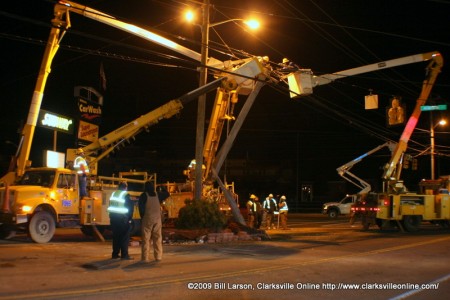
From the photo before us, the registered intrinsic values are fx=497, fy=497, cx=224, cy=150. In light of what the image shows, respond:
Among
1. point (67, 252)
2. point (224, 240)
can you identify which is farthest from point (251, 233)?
point (67, 252)

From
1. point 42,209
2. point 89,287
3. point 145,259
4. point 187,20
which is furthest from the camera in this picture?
point 187,20

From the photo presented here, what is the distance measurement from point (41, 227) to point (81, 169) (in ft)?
8.21

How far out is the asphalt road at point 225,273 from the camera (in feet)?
26.2

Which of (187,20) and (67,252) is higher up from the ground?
(187,20)

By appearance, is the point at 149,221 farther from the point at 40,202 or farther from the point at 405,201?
the point at 405,201

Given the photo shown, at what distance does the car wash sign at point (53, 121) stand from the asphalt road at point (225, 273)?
598 centimetres

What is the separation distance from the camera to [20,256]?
11398 millimetres

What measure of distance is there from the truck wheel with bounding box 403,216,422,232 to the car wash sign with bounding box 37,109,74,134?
1587 centimetres

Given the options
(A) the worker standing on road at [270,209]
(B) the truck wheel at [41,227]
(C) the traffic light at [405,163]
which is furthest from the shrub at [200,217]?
(C) the traffic light at [405,163]

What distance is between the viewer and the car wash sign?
19094 millimetres

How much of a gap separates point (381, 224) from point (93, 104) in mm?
15072

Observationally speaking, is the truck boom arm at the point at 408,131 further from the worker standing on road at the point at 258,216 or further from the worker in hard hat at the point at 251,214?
the worker in hard hat at the point at 251,214

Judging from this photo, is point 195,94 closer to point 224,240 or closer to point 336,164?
point 224,240

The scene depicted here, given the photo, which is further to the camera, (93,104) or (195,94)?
(93,104)
